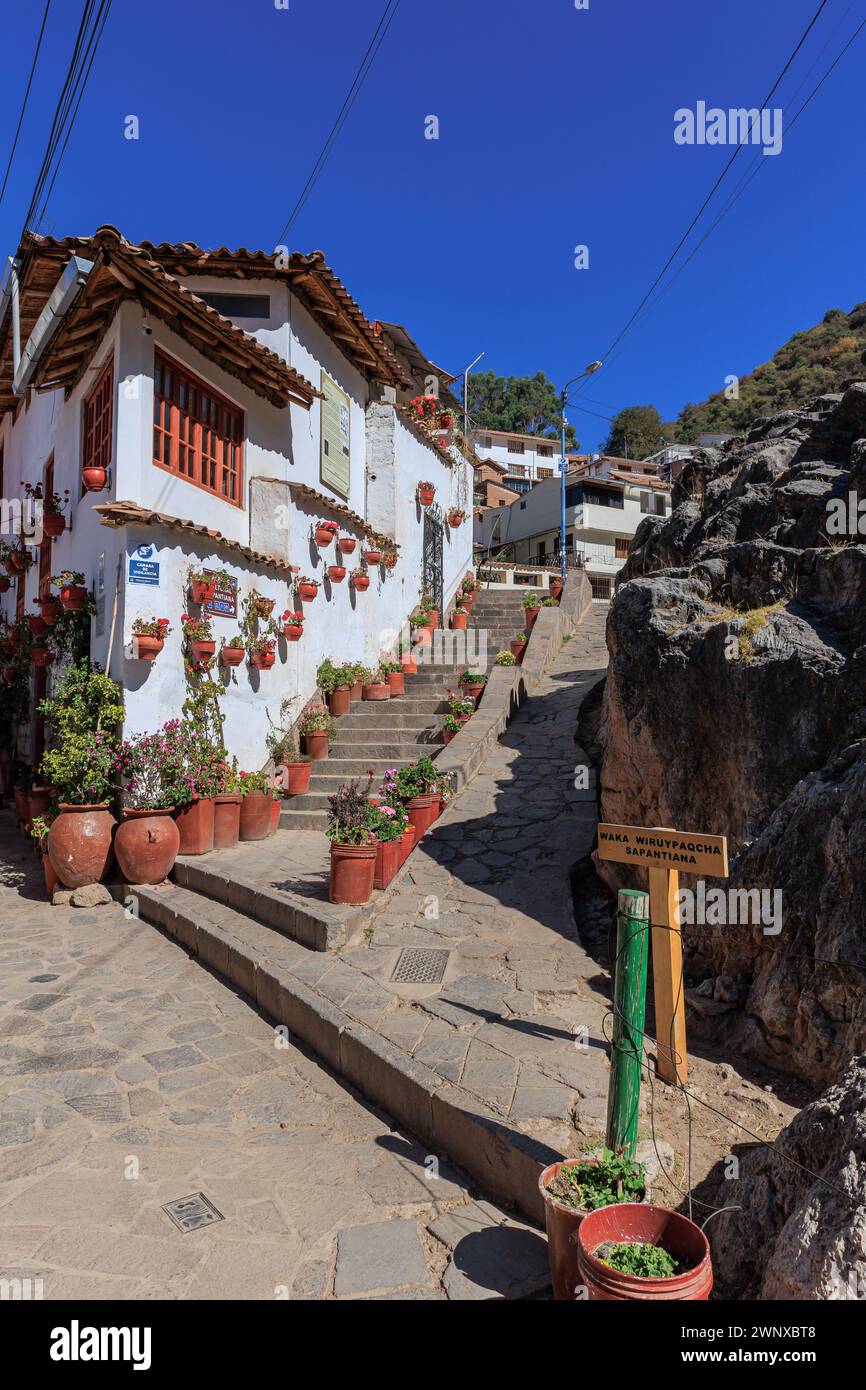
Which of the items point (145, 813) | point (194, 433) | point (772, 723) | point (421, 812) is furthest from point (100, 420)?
point (772, 723)

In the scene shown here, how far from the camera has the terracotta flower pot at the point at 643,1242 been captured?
6.70 ft

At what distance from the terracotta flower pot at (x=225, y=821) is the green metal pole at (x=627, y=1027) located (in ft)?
18.9

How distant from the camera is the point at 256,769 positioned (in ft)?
30.8

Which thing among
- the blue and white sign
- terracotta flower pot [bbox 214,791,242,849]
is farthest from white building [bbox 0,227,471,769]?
terracotta flower pot [bbox 214,791,242,849]

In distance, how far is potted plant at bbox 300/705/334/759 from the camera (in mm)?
10133

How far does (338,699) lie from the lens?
437 inches

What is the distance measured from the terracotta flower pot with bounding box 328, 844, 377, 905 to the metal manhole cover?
282cm

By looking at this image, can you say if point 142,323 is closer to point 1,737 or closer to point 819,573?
point 819,573

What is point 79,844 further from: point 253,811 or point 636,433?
point 636,433

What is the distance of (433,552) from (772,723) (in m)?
12.4

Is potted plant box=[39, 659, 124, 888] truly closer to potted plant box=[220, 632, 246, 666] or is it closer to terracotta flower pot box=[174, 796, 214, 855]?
terracotta flower pot box=[174, 796, 214, 855]

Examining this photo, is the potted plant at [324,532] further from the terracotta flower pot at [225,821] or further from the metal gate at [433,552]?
the metal gate at [433,552]

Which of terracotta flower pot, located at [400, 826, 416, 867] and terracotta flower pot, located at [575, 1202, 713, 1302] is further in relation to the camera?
terracotta flower pot, located at [400, 826, 416, 867]

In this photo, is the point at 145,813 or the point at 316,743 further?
the point at 316,743
